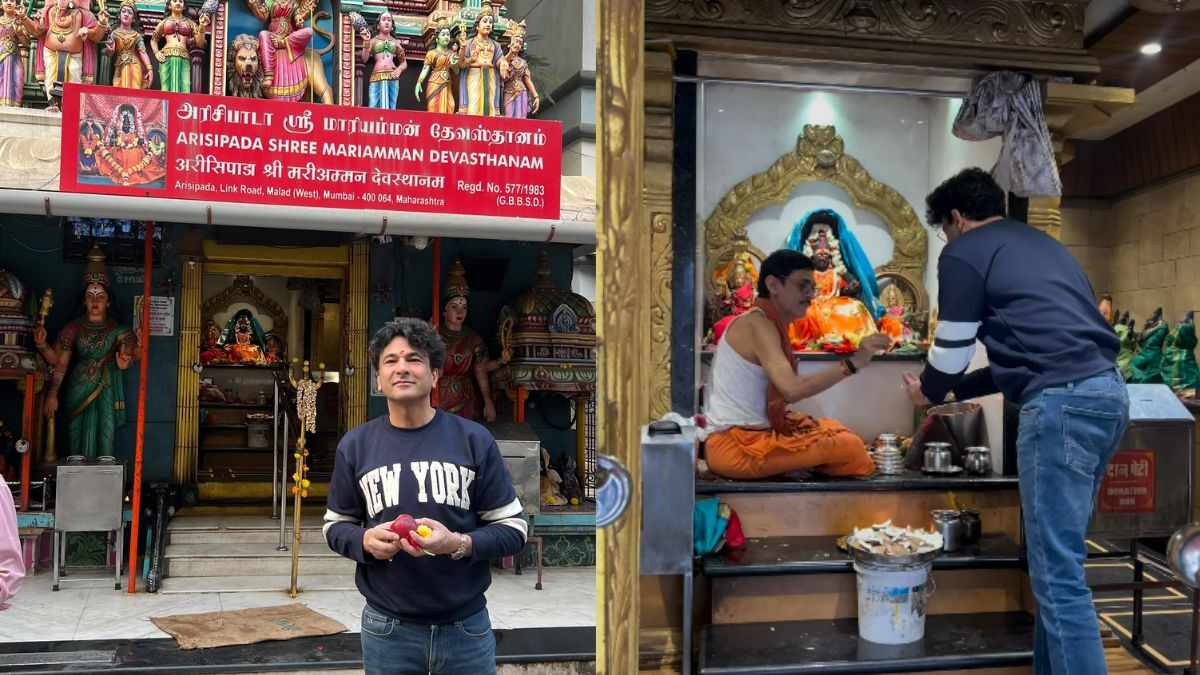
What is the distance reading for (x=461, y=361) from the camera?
1119 cm

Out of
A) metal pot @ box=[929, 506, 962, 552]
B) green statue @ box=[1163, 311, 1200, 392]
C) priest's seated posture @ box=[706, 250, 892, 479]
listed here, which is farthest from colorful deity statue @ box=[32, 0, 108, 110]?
green statue @ box=[1163, 311, 1200, 392]

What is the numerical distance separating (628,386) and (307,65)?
9.61 m

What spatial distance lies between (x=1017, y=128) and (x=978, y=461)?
5.06 ft

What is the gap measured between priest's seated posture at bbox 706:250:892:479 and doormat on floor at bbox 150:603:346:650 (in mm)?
Result: 4444

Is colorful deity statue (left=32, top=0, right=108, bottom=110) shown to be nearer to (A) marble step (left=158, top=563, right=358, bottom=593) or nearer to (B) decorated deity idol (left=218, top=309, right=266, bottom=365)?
(B) decorated deity idol (left=218, top=309, right=266, bottom=365)

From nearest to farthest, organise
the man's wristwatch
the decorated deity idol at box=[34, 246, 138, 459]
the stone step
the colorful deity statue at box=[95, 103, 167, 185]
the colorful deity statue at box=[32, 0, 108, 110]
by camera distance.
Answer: the man's wristwatch
the stone step
the colorful deity statue at box=[95, 103, 167, 185]
the decorated deity idol at box=[34, 246, 138, 459]
the colorful deity statue at box=[32, 0, 108, 110]

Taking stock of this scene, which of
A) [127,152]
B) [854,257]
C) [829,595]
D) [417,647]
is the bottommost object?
[829,595]

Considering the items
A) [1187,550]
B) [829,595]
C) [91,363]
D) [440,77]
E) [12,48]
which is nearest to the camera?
[1187,550]

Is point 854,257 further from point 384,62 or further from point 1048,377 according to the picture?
point 384,62

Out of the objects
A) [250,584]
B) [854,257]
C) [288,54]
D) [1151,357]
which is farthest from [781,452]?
[288,54]

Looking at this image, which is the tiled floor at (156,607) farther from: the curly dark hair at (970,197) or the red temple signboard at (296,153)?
the curly dark hair at (970,197)

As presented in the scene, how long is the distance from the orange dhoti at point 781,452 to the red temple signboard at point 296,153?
198 inches

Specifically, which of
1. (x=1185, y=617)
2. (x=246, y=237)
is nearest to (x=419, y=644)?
(x=1185, y=617)

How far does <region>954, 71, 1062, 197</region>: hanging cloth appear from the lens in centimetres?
501
